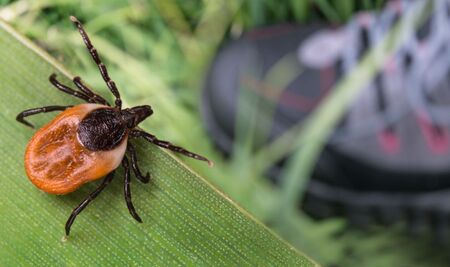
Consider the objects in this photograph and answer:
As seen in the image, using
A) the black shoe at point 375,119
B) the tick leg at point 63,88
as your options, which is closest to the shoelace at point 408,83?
the black shoe at point 375,119

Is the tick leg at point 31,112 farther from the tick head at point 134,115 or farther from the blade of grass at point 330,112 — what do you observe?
the blade of grass at point 330,112

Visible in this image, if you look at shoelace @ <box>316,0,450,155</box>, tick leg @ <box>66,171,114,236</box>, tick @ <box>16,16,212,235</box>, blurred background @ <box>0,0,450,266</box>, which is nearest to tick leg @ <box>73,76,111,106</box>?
tick @ <box>16,16,212,235</box>

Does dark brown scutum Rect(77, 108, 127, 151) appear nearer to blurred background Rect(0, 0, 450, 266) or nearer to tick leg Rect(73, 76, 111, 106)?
tick leg Rect(73, 76, 111, 106)

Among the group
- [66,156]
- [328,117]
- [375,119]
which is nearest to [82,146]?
[66,156]

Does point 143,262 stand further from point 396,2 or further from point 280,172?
point 396,2

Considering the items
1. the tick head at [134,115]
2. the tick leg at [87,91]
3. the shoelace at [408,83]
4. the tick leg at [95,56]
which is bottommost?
the tick leg at [87,91]

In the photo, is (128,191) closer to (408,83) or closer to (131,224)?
(131,224)
